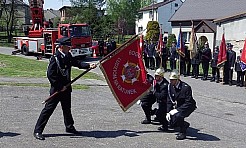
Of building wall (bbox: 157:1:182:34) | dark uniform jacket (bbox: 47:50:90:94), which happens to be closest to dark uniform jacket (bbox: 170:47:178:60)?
dark uniform jacket (bbox: 47:50:90:94)

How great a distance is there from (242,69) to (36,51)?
1903cm

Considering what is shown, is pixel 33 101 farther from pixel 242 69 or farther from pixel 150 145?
pixel 242 69

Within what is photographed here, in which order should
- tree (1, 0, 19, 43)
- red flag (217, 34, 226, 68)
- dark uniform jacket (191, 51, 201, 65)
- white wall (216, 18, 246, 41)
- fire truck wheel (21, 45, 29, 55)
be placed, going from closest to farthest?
red flag (217, 34, 226, 68)
dark uniform jacket (191, 51, 201, 65)
white wall (216, 18, 246, 41)
fire truck wheel (21, 45, 29, 55)
tree (1, 0, 19, 43)

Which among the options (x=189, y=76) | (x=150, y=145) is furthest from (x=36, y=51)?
(x=150, y=145)

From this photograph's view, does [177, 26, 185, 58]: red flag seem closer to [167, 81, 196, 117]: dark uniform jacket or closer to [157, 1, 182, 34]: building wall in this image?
[167, 81, 196, 117]: dark uniform jacket

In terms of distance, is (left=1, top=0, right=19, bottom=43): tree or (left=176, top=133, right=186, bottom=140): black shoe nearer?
(left=176, top=133, right=186, bottom=140): black shoe

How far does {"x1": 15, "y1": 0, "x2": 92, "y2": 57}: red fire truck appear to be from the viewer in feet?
93.0

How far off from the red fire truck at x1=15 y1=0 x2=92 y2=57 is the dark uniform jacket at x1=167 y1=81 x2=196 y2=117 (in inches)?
695

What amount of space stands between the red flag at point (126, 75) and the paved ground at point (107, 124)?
2.56 feet

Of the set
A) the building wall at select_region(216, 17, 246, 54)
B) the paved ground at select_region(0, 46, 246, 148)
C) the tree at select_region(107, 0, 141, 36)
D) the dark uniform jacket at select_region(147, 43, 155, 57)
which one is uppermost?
the tree at select_region(107, 0, 141, 36)

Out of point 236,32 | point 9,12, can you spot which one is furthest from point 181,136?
point 9,12

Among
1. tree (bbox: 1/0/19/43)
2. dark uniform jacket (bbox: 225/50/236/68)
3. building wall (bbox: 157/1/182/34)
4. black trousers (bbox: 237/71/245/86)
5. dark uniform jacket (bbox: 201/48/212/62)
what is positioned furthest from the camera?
building wall (bbox: 157/1/182/34)

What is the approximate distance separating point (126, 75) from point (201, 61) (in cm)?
1259

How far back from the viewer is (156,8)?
6856 cm
